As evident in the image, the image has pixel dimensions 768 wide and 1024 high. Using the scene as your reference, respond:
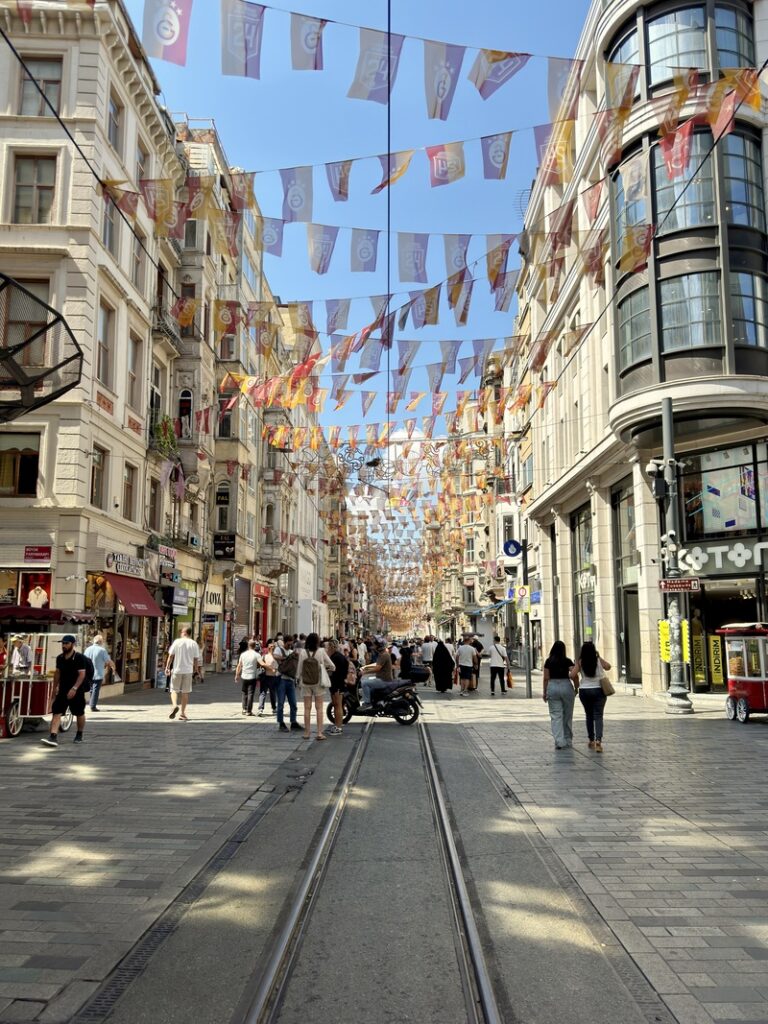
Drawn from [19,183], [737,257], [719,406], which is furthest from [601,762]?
[19,183]

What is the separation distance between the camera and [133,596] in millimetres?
25484

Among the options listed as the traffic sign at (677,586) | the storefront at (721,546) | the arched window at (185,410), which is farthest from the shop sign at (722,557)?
the arched window at (185,410)

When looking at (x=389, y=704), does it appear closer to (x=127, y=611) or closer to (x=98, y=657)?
(x=98, y=657)

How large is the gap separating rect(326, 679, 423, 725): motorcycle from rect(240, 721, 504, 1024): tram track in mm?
8755

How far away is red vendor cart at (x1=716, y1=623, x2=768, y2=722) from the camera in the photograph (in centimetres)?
1656

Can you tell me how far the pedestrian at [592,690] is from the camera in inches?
505

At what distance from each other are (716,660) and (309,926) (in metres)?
20.8

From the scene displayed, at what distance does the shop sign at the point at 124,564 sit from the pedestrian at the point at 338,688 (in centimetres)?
949

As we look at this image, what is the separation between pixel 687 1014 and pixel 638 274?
2257 cm

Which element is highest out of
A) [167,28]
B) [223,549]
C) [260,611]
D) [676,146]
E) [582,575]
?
[676,146]

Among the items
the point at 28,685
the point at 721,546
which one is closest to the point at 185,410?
the point at 28,685

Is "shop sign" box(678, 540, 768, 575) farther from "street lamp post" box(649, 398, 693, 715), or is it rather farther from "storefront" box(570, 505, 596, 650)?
"storefront" box(570, 505, 596, 650)

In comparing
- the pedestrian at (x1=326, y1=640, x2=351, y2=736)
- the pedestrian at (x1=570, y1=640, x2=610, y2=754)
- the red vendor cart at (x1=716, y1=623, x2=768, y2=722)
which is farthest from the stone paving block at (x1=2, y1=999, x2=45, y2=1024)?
the red vendor cart at (x1=716, y1=623, x2=768, y2=722)

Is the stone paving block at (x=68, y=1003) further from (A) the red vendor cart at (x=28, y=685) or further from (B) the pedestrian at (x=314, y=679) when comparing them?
(A) the red vendor cart at (x=28, y=685)
